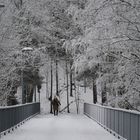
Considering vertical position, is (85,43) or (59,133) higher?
(85,43)

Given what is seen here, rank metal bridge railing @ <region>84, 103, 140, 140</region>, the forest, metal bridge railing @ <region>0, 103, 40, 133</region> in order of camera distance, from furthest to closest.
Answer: metal bridge railing @ <region>0, 103, 40, 133</region>, the forest, metal bridge railing @ <region>84, 103, 140, 140</region>

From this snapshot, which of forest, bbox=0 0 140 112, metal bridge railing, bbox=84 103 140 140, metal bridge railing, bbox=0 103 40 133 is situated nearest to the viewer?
metal bridge railing, bbox=84 103 140 140

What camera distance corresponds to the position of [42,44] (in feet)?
179

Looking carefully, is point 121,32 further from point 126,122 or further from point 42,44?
point 42,44

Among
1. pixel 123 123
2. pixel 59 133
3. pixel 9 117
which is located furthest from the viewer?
pixel 9 117

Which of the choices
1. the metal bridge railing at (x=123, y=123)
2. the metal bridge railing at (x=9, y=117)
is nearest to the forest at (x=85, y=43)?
the metal bridge railing at (x=123, y=123)

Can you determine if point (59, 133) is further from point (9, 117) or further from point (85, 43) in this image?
point (85, 43)

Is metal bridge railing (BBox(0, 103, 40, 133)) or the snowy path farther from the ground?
metal bridge railing (BBox(0, 103, 40, 133))

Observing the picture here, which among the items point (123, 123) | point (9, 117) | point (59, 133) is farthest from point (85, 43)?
point (123, 123)

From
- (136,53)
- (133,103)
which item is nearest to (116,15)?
(136,53)

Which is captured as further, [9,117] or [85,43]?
[85,43]

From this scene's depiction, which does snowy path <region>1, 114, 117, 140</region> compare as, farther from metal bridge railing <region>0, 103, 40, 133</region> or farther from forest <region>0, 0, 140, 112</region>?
forest <region>0, 0, 140, 112</region>

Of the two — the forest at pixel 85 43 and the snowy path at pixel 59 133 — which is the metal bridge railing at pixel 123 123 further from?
the forest at pixel 85 43

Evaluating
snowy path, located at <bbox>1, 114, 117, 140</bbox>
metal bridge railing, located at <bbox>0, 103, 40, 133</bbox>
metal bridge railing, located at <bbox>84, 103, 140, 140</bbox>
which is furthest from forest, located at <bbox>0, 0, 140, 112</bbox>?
metal bridge railing, located at <bbox>0, 103, 40, 133</bbox>
